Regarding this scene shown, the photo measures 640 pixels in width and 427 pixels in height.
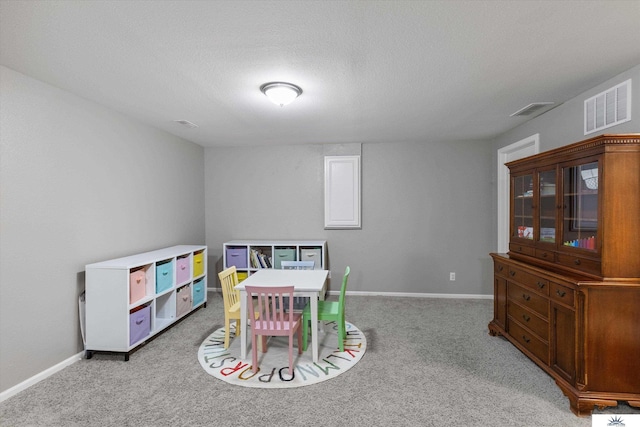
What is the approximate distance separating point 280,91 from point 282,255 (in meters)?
2.67

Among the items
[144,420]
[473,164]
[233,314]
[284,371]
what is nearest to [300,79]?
[233,314]

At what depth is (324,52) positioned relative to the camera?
2.08 metres

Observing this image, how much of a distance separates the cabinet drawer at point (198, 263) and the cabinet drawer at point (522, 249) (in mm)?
3837

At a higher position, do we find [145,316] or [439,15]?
[439,15]

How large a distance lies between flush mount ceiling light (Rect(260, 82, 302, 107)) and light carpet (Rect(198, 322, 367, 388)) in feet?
7.70

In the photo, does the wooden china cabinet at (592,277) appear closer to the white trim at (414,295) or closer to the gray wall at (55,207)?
the white trim at (414,295)

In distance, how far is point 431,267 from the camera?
4859mm

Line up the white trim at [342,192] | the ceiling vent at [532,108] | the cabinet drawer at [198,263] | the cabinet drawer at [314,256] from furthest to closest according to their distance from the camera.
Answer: the white trim at [342,192] → the cabinet drawer at [314,256] → the cabinet drawer at [198,263] → the ceiling vent at [532,108]

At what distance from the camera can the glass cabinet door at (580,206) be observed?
2215 millimetres

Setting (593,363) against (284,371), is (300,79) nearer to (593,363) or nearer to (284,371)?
(284,371)

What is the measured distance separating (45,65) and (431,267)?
4993 mm

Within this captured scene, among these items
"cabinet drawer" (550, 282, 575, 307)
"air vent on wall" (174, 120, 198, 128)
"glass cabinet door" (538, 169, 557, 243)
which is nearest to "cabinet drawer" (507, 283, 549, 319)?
"cabinet drawer" (550, 282, 575, 307)

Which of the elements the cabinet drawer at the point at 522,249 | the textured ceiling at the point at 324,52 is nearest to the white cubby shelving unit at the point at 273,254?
the textured ceiling at the point at 324,52

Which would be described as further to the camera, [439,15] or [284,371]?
[284,371]
